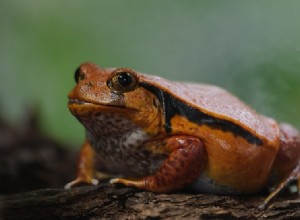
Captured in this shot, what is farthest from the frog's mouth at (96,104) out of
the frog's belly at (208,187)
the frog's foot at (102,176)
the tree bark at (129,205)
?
the frog's foot at (102,176)

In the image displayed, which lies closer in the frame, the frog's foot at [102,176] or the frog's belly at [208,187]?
the frog's belly at [208,187]

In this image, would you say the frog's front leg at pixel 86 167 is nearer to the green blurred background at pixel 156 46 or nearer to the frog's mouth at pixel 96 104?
the frog's mouth at pixel 96 104

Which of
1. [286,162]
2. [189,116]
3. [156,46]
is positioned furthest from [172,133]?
[156,46]

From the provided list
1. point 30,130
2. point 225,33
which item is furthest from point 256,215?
point 30,130

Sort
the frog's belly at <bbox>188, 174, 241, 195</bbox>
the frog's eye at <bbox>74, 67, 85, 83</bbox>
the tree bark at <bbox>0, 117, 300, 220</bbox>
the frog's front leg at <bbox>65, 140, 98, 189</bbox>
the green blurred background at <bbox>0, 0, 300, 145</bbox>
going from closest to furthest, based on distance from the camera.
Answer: the tree bark at <bbox>0, 117, 300, 220</bbox>
the frog's belly at <bbox>188, 174, 241, 195</bbox>
the frog's eye at <bbox>74, 67, 85, 83</bbox>
the frog's front leg at <bbox>65, 140, 98, 189</bbox>
the green blurred background at <bbox>0, 0, 300, 145</bbox>

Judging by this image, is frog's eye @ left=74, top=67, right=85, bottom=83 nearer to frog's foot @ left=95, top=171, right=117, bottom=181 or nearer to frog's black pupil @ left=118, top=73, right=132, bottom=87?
frog's black pupil @ left=118, top=73, right=132, bottom=87

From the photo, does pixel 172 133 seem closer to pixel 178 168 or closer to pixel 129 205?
pixel 178 168

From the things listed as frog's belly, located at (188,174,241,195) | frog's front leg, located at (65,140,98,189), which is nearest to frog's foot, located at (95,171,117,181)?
frog's front leg, located at (65,140,98,189)
